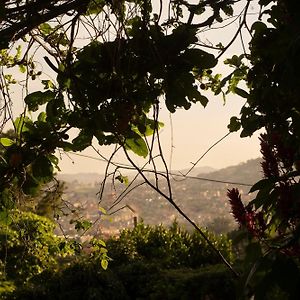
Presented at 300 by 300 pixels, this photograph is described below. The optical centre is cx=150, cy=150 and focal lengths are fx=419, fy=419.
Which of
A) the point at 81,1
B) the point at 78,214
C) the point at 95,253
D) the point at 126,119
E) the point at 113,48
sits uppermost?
the point at 81,1

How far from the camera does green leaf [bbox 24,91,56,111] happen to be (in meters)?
1.98

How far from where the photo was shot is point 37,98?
199cm

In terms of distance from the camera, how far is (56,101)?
197 centimetres

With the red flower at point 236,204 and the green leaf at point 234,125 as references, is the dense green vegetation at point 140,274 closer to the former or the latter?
the green leaf at point 234,125

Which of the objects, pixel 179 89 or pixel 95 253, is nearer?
pixel 179 89

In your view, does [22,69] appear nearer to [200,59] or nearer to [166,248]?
[200,59]

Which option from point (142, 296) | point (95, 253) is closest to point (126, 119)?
point (95, 253)

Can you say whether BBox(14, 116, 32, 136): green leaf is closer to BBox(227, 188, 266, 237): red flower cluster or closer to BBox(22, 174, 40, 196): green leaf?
BBox(22, 174, 40, 196): green leaf

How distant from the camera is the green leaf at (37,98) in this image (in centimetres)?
198

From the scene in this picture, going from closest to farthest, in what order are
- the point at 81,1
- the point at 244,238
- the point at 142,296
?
the point at 244,238
the point at 81,1
the point at 142,296

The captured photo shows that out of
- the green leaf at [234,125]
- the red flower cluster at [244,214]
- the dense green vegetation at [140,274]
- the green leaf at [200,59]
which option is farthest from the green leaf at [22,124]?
the dense green vegetation at [140,274]

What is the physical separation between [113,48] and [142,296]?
18.0ft

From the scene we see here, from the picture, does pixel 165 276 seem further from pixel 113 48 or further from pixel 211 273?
pixel 113 48

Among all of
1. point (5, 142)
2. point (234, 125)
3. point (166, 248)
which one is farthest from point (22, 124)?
point (166, 248)
